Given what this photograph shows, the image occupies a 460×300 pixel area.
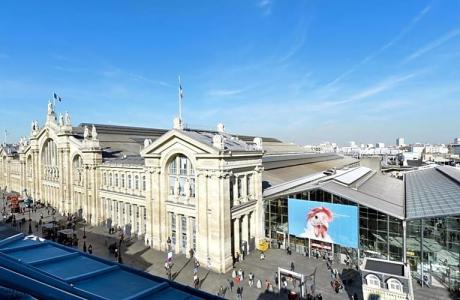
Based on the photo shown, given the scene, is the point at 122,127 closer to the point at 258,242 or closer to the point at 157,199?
the point at 157,199

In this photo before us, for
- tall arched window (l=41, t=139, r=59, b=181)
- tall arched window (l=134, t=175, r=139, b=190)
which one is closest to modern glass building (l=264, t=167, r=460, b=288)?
tall arched window (l=134, t=175, r=139, b=190)

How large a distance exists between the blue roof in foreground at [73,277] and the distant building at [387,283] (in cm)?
1888

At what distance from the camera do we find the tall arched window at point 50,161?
65.1 meters

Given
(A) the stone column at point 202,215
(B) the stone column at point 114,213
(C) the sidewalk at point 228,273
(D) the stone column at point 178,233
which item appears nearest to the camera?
(C) the sidewalk at point 228,273

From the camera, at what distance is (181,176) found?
37969mm

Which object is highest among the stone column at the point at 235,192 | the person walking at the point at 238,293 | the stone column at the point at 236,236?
the stone column at the point at 235,192

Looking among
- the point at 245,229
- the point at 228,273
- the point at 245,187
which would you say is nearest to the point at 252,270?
the point at 228,273

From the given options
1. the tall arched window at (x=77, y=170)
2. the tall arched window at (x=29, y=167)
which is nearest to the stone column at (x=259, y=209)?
the tall arched window at (x=77, y=170)

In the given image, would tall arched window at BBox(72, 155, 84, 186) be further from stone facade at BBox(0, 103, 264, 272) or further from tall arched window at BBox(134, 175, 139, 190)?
tall arched window at BBox(134, 175, 139, 190)

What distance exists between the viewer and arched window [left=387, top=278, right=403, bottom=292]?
23.0 m

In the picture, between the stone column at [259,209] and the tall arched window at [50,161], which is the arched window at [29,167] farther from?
the stone column at [259,209]

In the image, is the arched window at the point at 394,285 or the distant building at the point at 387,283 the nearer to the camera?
the distant building at the point at 387,283

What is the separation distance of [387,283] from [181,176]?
25.0m

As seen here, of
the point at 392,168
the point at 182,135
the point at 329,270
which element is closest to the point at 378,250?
the point at 329,270
